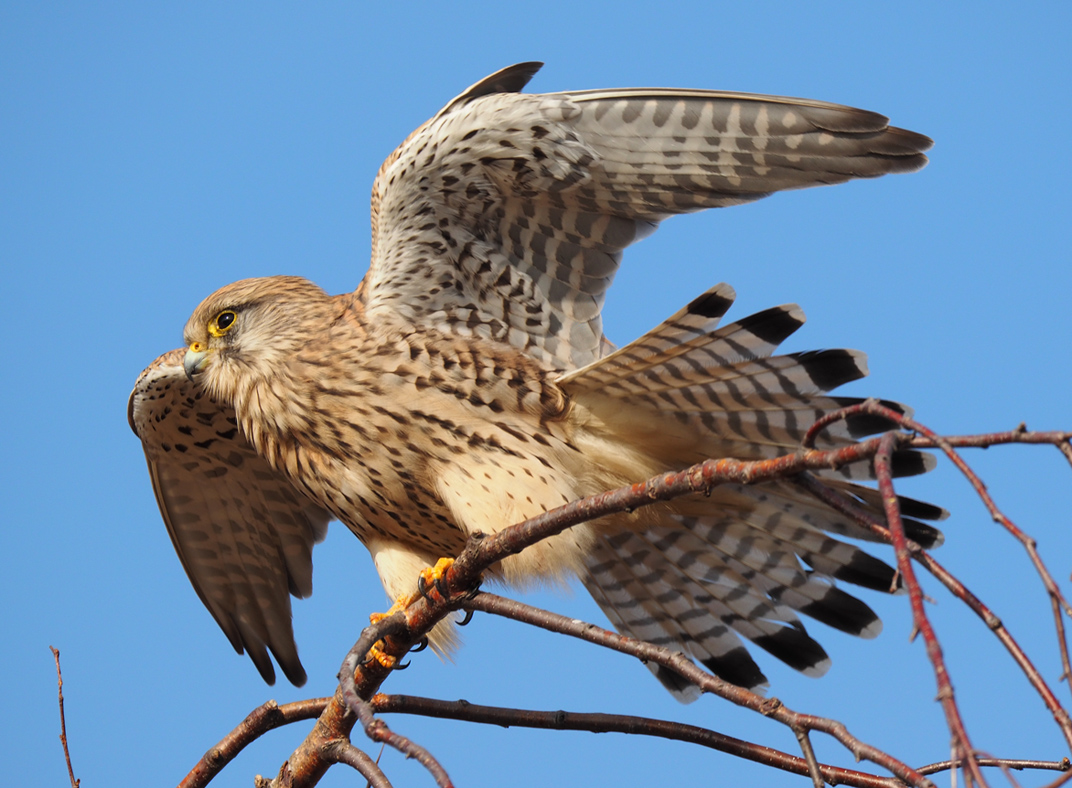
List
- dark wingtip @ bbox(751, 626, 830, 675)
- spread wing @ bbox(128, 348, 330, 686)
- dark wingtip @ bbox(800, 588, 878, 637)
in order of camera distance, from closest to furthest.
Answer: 1. dark wingtip @ bbox(800, 588, 878, 637)
2. dark wingtip @ bbox(751, 626, 830, 675)
3. spread wing @ bbox(128, 348, 330, 686)

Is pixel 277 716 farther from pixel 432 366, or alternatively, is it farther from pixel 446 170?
pixel 446 170

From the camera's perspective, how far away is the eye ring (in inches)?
153

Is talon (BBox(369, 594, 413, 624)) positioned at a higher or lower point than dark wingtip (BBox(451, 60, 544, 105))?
lower

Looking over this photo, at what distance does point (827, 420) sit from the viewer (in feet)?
5.23

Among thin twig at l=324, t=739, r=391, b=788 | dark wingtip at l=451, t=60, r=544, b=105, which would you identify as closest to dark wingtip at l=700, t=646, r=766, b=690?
thin twig at l=324, t=739, r=391, b=788

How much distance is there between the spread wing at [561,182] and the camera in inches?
114

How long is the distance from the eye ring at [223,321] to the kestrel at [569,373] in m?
0.01

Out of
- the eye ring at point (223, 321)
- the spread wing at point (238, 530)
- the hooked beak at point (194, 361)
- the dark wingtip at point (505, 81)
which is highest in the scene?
the dark wingtip at point (505, 81)

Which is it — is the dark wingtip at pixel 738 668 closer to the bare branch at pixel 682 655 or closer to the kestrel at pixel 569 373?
the kestrel at pixel 569 373

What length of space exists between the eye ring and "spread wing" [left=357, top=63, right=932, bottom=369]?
21.4 inches

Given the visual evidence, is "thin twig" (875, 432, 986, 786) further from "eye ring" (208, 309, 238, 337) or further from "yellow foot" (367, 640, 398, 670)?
"eye ring" (208, 309, 238, 337)

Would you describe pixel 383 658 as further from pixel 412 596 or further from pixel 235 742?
pixel 412 596

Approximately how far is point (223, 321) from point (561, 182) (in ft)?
4.78

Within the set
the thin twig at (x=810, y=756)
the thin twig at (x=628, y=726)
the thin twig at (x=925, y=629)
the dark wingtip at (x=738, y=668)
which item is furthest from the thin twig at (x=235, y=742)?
→ the thin twig at (x=925, y=629)
